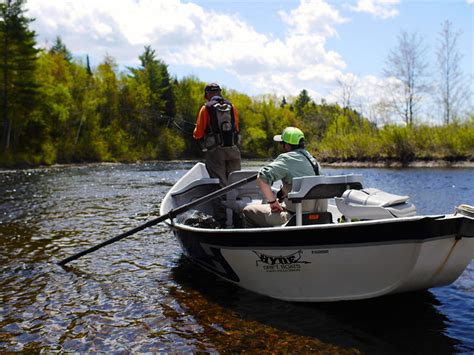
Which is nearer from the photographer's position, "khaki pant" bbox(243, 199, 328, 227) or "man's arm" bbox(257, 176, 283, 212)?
"khaki pant" bbox(243, 199, 328, 227)

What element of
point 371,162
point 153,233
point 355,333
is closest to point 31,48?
point 371,162

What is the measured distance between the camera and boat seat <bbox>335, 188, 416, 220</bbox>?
4.52m

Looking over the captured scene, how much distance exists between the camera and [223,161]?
26.6 feet

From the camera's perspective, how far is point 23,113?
151 ft

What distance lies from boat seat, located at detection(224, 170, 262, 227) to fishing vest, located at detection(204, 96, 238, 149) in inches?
23.8

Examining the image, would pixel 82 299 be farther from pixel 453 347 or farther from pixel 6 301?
pixel 453 347

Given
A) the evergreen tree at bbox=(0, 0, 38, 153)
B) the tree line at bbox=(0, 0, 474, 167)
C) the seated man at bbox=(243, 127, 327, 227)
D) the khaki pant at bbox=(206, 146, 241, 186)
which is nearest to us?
the seated man at bbox=(243, 127, 327, 227)

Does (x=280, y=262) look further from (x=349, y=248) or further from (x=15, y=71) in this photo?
(x=15, y=71)

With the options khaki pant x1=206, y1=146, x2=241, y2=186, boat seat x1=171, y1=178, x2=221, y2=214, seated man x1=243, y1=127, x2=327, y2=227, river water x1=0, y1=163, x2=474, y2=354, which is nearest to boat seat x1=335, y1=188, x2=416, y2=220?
seated man x1=243, y1=127, x2=327, y2=227

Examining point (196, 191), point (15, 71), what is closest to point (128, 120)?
point (15, 71)

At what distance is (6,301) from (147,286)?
1787 mm

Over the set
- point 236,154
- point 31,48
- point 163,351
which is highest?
point 31,48

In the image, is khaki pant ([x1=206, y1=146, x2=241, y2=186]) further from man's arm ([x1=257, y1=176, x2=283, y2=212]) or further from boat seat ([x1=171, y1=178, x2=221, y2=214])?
man's arm ([x1=257, y1=176, x2=283, y2=212])

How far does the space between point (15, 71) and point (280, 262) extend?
46583 millimetres
